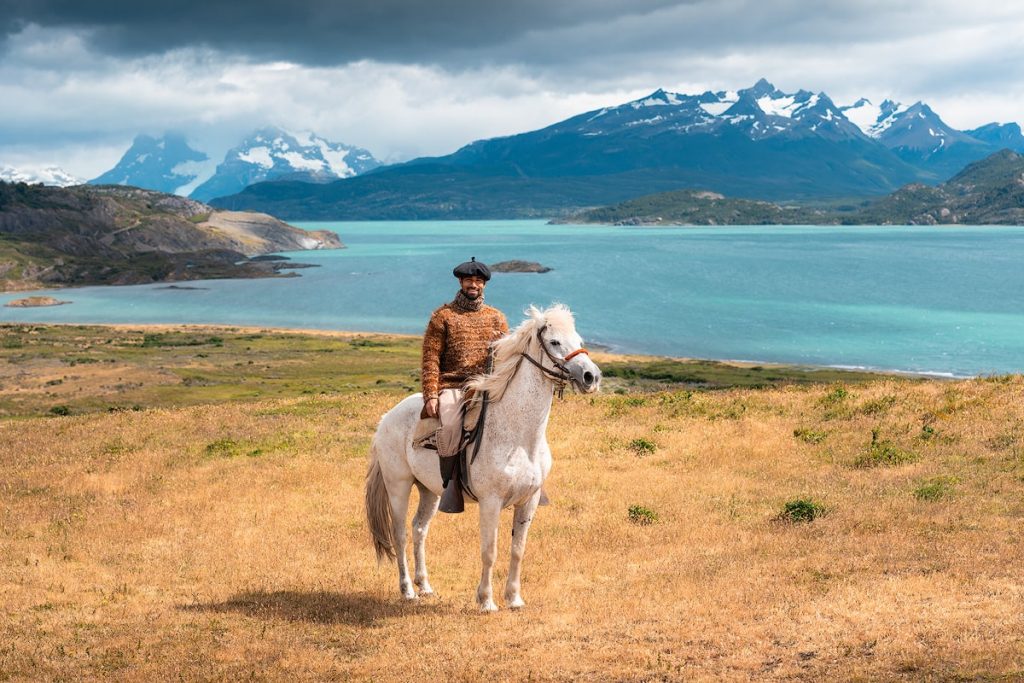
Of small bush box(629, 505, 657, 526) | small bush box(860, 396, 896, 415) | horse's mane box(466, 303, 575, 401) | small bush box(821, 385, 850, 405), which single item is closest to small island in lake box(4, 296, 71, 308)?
small bush box(821, 385, 850, 405)

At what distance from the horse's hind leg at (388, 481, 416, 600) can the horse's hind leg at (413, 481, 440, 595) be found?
173 mm

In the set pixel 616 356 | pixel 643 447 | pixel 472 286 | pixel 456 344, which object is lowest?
pixel 616 356

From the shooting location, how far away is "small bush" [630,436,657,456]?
24172 mm

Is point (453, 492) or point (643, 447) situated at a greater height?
point (453, 492)

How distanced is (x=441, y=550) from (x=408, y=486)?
3322 mm

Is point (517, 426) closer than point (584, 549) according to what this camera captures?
Yes

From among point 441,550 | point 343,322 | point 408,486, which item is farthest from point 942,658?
point 343,322

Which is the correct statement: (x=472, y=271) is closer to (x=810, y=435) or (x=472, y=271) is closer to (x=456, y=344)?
(x=456, y=344)

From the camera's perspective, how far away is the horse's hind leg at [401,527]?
1405 centimetres

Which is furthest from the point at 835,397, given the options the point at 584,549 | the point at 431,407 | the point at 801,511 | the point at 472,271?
the point at 431,407

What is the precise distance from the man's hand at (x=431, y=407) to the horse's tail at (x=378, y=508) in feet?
6.59

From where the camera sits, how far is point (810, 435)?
23.8 meters

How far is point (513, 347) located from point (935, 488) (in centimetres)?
1066

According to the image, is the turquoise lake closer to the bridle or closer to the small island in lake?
the small island in lake
